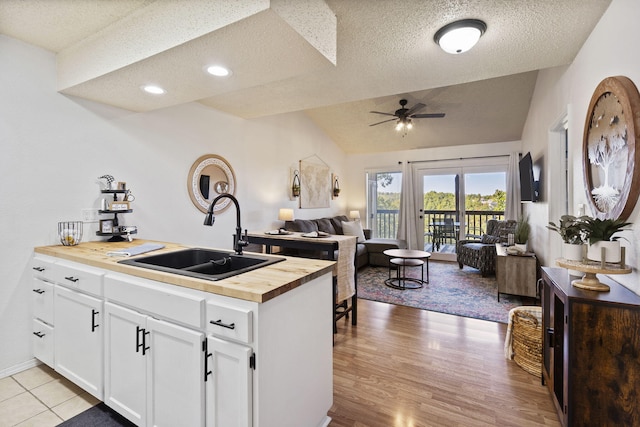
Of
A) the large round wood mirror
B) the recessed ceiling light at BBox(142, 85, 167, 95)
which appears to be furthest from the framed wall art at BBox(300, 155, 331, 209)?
the recessed ceiling light at BBox(142, 85, 167, 95)

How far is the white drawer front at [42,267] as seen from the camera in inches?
79.0

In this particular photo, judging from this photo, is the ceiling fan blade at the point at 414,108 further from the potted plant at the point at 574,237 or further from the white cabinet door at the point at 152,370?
the white cabinet door at the point at 152,370

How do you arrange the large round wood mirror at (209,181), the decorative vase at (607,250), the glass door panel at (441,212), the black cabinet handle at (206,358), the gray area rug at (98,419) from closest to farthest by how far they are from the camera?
the black cabinet handle at (206,358), the decorative vase at (607,250), the gray area rug at (98,419), the large round wood mirror at (209,181), the glass door panel at (441,212)

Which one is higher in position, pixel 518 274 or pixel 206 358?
pixel 206 358

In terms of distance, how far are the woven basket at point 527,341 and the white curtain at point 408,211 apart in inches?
161

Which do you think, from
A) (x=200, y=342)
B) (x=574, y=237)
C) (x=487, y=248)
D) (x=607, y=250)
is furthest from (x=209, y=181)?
(x=487, y=248)

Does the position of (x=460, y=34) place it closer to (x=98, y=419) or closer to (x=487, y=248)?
(x=98, y=419)

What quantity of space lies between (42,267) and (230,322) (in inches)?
71.7

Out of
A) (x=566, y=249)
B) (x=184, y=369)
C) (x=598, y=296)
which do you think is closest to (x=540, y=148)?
(x=566, y=249)

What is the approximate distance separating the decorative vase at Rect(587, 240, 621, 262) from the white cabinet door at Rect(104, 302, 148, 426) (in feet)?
7.37

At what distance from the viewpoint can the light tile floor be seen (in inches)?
66.3

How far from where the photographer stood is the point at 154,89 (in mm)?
2215

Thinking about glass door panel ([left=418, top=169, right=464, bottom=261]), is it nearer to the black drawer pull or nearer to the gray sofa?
the gray sofa

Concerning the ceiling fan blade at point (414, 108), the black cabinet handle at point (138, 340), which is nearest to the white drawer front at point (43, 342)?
the black cabinet handle at point (138, 340)
